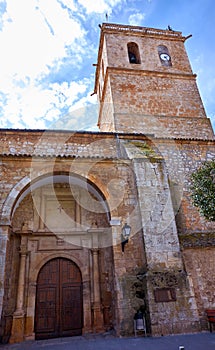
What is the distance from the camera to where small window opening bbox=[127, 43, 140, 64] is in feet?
44.1

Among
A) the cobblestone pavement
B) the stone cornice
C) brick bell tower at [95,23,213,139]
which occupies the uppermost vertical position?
brick bell tower at [95,23,213,139]

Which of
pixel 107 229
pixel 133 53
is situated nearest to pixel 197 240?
pixel 107 229

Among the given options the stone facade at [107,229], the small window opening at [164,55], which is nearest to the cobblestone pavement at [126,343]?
the stone facade at [107,229]

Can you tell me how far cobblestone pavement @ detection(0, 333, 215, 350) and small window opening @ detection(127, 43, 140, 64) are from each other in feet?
40.7

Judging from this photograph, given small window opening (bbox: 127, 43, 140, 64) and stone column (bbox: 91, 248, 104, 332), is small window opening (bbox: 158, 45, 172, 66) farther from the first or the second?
stone column (bbox: 91, 248, 104, 332)

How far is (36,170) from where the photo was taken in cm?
684

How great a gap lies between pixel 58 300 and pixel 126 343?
2.47 metres

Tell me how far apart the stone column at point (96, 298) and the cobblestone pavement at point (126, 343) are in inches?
19.6

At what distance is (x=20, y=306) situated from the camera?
6348 millimetres

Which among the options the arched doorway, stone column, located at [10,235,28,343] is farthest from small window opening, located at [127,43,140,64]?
the arched doorway

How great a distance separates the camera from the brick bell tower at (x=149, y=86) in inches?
439

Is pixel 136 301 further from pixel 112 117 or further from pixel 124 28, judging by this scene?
pixel 124 28

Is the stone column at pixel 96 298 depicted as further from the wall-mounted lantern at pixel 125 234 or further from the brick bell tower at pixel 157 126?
the wall-mounted lantern at pixel 125 234

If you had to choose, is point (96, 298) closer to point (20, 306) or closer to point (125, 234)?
point (20, 306)
